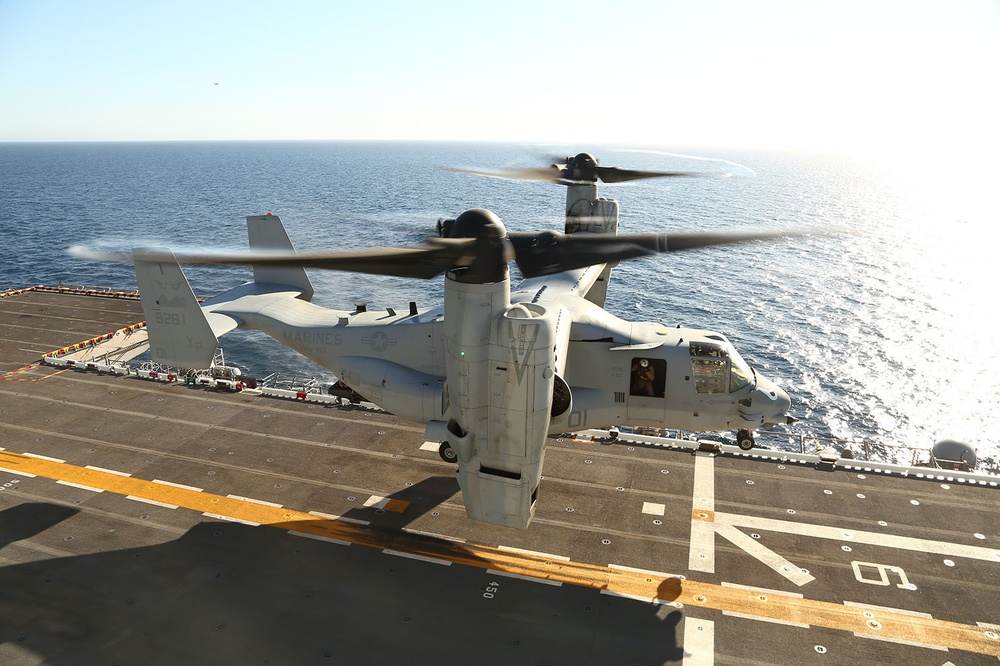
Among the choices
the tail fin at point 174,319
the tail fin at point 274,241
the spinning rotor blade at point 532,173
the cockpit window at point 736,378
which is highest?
the spinning rotor blade at point 532,173

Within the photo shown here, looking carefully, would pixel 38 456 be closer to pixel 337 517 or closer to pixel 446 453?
pixel 337 517

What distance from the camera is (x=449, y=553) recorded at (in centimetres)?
1936

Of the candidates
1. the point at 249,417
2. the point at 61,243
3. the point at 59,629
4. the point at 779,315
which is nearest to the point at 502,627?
the point at 59,629

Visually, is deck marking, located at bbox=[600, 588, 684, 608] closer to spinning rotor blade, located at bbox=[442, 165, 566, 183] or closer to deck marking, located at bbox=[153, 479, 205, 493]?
deck marking, located at bbox=[153, 479, 205, 493]

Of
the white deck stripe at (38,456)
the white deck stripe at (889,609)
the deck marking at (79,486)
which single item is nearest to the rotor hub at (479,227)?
the white deck stripe at (889,609)

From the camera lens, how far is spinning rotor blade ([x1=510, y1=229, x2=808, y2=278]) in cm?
1303

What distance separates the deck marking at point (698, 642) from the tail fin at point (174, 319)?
18.4 m

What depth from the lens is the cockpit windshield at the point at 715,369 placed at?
20453 mm

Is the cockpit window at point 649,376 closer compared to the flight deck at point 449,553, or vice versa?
the flight deck at point 449,553

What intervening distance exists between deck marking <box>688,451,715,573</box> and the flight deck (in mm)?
86

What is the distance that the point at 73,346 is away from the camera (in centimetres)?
3928

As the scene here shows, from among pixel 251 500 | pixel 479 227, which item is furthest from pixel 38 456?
pixel 479 227

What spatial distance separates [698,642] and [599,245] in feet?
36.2

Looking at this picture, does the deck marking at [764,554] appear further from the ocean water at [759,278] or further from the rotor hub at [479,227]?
the rotor hub at [479,227]
